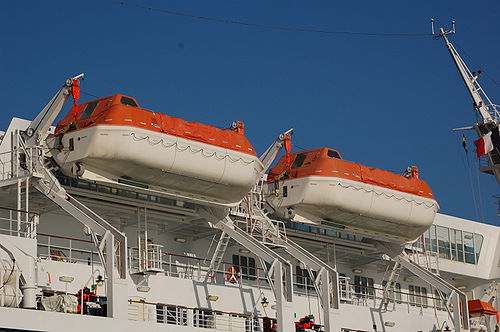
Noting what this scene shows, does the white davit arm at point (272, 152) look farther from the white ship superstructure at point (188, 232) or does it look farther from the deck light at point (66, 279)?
the deck light at point (66, 279)

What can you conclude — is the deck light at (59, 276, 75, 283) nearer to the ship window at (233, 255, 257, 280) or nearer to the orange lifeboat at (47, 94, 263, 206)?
the orange lifeboat at (47, 94, 263, 206)

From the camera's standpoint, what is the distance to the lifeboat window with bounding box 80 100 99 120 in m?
43.0

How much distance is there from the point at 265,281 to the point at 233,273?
4393mm

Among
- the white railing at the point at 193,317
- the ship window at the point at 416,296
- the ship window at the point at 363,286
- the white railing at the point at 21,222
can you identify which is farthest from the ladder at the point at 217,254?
the ship window at the point at 416,296

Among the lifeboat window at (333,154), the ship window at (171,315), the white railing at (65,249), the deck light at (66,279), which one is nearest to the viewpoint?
the deck light at (66,279)

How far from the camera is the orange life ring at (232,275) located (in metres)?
48.4

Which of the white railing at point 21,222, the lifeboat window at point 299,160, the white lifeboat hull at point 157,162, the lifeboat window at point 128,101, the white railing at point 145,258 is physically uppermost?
the lifeboat window at point 128,101

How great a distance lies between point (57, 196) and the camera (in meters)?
41.2

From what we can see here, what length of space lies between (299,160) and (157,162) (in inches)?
426

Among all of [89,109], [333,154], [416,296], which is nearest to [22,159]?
[89,109]

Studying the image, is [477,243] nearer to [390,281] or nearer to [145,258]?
[390,281]

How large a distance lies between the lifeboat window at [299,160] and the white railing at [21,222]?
557 inches

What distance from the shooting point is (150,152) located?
4225 centimetres

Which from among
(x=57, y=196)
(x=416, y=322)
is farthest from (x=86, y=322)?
(x=416, y=322)
